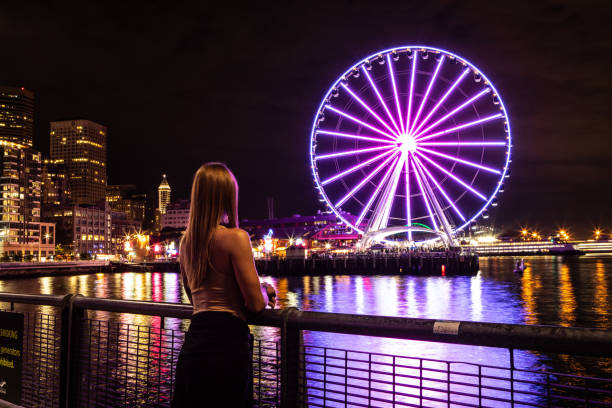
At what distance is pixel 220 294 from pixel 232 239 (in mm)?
364

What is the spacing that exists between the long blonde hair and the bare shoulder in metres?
0.08

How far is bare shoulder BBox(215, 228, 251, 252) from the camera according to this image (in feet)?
11.7

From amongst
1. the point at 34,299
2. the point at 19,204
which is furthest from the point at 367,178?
the point at 19,204

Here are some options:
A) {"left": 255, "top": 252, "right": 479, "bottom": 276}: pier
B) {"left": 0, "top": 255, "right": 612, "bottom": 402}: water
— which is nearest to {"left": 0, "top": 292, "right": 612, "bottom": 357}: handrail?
{"left": 0, "top": 255, "right": 612, "bottom": 402}: water

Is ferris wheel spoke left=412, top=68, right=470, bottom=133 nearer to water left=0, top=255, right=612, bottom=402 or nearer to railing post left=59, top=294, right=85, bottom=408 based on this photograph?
water left=0, top=255, right=612, bottom=402

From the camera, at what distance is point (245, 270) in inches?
139

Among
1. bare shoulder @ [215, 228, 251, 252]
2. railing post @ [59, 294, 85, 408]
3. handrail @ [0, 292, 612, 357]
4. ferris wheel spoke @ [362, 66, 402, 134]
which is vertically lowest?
railing post @ [59, 294, 85, 408]

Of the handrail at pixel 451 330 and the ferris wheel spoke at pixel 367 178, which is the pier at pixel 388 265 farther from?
the handrail at pixel 451 330

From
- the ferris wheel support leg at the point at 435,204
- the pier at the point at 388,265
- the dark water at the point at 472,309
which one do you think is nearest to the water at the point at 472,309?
the dark water at the point at 472,309

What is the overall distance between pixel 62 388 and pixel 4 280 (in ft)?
335

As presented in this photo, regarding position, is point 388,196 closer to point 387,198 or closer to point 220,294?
point 387,198

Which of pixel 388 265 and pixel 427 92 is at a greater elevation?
pixel 427 92

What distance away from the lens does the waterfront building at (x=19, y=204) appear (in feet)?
465

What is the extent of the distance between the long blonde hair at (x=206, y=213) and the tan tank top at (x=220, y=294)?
5cm
